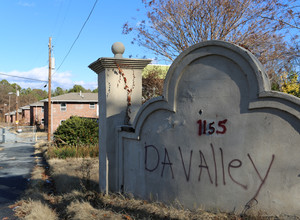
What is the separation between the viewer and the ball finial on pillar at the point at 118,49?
7371 mm

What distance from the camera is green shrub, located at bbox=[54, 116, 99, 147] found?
17.0 meters

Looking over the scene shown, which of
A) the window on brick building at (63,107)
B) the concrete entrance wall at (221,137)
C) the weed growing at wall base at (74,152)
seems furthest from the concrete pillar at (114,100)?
the window on brick building at (63,107)

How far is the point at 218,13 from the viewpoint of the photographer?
14.8m

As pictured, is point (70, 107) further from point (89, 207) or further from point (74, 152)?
point (89, 207)

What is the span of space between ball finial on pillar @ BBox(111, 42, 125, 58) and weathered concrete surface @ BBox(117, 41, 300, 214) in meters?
1.92

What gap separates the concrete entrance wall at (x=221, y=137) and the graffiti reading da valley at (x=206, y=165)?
0.05 ft

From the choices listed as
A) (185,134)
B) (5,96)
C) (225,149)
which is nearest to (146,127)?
(185,134)

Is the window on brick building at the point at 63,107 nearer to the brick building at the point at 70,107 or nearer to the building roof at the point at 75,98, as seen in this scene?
the brick building at the point at 70,107

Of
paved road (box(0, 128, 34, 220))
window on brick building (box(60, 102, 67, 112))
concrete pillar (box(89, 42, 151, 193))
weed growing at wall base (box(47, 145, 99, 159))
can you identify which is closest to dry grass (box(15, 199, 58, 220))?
paved road (box(0, 128, 34, 220))

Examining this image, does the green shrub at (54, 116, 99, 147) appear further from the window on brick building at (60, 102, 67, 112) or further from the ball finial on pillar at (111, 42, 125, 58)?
the window on brick building at (60, 102, 67, 112)

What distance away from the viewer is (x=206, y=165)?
4.95 meters

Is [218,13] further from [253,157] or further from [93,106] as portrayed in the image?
[93,106]

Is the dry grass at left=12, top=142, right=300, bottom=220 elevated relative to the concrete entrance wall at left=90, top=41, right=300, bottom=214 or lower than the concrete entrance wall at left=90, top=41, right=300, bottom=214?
lower

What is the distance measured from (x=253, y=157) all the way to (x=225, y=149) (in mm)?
463
